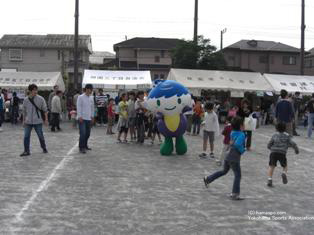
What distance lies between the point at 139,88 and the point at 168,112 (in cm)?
1176

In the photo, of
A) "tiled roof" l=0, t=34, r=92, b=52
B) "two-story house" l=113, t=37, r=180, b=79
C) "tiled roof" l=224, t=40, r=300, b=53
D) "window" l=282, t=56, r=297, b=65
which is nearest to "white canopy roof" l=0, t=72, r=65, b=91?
"tiled roof" l=0, t=34, r=92, b=52

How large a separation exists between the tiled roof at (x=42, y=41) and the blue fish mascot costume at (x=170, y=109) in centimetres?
3883

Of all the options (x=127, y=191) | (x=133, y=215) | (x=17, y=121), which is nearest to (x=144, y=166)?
(x=127, y=191)

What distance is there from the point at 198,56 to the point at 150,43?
21079 millimetres

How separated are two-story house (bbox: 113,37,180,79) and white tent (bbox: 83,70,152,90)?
2811 centimetres

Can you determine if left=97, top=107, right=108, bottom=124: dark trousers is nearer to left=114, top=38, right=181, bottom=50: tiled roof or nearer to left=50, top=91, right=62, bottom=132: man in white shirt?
left=50, top=91, right=62, bottom=132: man in white shirt

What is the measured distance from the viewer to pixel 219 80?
2425 cm

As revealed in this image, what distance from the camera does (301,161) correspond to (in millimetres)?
11430

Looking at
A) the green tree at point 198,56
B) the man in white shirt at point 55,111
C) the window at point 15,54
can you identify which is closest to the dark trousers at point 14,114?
the man in white shirt at point 55,111

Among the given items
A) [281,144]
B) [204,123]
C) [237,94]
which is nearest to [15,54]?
[237,94]

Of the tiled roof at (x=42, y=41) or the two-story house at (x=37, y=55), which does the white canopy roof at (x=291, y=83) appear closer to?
the two-story house at (x=37, y=55)

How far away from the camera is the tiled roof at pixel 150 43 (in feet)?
176

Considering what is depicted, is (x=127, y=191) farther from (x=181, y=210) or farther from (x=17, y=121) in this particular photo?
(x=17, y=121)

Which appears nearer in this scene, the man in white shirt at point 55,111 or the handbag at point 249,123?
the handbag at point 249,123
